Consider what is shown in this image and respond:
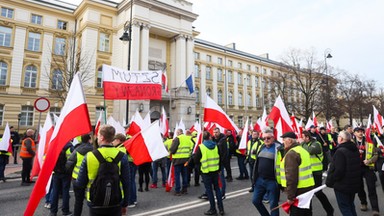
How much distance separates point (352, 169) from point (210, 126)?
7.43m

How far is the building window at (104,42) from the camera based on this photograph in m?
30.0

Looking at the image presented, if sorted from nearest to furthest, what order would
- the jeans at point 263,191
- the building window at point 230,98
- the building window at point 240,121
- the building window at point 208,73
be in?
the jeans at point 263,191
the building window at point 208,73
the building window at point 230,98
the building window at point 240,121

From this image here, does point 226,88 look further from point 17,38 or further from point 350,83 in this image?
point 17,38

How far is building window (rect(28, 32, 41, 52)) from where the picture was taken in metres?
27.8

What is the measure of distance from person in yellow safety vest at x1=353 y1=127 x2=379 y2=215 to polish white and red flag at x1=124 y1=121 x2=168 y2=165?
474cm

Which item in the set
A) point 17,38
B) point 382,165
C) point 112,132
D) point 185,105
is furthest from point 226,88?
point 112,132

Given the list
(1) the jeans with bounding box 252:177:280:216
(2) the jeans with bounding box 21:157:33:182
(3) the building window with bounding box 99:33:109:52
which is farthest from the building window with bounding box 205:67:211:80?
(1) the jeans with bounding box 252:177:280:216

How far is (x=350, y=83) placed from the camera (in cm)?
4144

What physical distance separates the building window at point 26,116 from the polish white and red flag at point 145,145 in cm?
2565

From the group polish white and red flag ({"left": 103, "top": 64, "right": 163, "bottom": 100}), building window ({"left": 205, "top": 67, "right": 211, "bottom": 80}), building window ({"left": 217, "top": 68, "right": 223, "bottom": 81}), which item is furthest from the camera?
building window ({"left": 217, "top": 68, "right": 223, "bottom": 81})

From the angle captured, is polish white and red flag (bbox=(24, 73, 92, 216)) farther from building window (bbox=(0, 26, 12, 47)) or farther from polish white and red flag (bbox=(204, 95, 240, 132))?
building window (bbox=(0, 26, 12, 47))

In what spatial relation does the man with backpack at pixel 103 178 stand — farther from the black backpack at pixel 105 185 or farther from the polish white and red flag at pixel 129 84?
the polish white and red flag at pixel 129 84

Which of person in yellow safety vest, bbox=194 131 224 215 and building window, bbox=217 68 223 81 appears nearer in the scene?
person in yellow safety vest, bbox=194 131 224 215

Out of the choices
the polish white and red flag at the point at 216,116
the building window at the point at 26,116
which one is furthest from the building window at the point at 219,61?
the polish white and red flag at the point at 216,116
